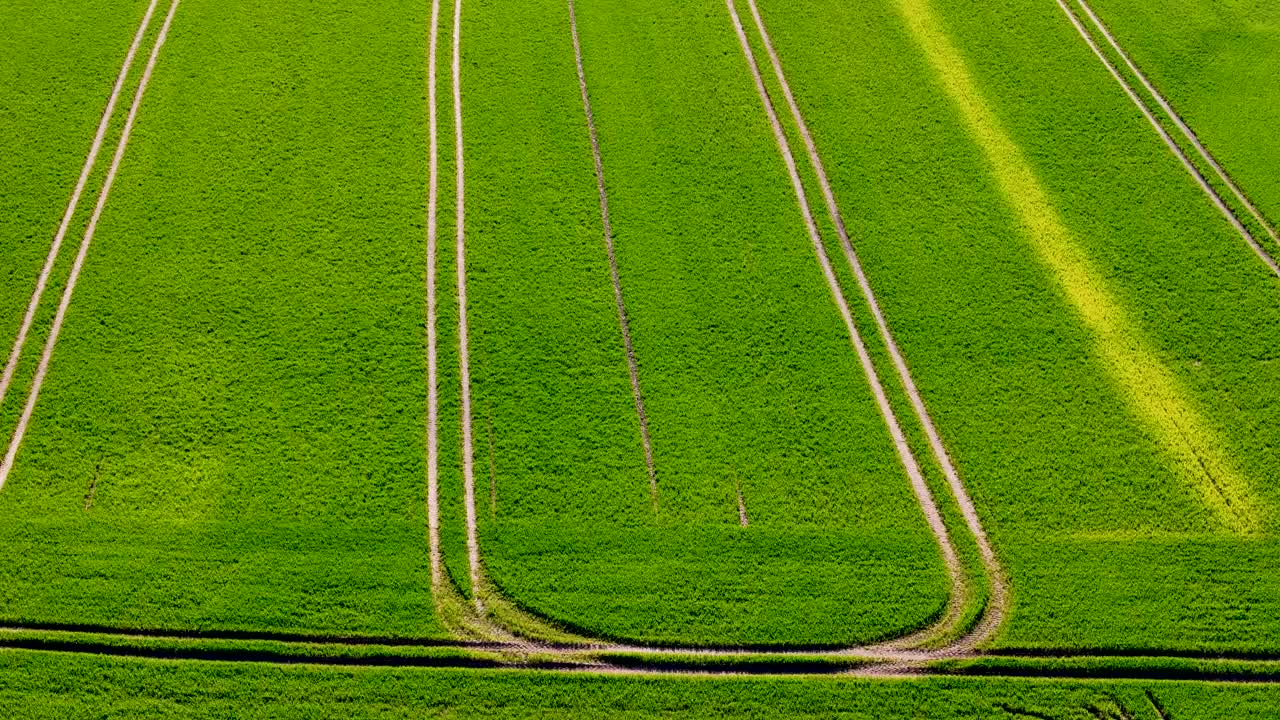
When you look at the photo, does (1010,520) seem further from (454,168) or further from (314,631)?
(454,168)

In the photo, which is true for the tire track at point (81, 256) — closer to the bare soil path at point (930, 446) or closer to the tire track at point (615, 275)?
the tire track at point (615, 275)

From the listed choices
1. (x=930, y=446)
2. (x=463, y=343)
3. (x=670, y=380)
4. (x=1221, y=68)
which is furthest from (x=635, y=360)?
(x=1221, y=68)

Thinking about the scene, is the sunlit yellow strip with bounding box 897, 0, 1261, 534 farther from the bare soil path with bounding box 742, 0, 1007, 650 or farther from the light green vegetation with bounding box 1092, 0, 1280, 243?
the light green vegetation with bounding box 1092, 0, 1280, 243

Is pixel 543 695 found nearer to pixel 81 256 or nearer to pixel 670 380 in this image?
pixel 670 380

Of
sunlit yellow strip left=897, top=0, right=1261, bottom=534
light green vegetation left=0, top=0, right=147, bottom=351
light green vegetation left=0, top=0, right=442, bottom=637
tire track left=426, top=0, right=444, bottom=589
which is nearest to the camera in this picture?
light green vegetation left=0, top=0, right=442, bottom=637

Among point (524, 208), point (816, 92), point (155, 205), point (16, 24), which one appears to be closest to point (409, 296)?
point (524, 208)

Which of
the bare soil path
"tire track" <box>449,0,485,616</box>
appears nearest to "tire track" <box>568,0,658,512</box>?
"tire track" <box>449,0,485,616</box>
